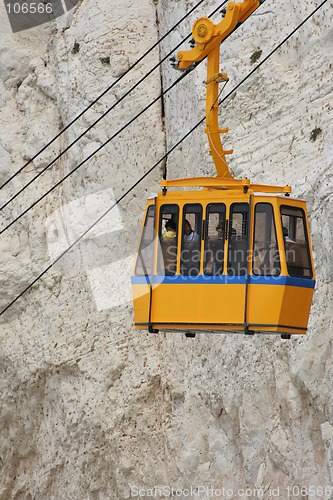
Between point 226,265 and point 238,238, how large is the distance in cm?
41

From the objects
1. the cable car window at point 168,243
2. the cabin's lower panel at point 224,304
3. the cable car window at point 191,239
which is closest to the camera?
the cabin's lower panel at point 224,304

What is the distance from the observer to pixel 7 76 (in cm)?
3159

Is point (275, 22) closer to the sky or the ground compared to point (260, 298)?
closer to the sky

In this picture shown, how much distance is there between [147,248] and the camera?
18062 millimetres

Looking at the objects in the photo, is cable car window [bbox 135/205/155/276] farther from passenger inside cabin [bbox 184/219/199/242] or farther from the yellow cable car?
passenger inside cabin [bbox 184/219/199/242]

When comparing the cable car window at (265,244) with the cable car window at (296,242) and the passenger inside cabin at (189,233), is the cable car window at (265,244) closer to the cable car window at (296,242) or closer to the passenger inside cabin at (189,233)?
the cable car window at (296,242)

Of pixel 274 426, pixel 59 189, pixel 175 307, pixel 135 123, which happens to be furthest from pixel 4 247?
pixel 175 307

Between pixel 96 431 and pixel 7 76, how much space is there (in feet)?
30.7

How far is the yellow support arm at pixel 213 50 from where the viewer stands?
18547 mm

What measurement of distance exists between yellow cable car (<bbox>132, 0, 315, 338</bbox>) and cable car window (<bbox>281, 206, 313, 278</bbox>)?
0.04 feet

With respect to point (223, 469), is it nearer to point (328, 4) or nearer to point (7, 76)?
point (328, 4)

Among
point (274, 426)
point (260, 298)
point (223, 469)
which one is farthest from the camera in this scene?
point (223, 469)

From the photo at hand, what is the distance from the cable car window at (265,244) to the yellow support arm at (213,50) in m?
1.21

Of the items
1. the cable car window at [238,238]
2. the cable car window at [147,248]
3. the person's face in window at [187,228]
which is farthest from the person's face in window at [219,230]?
the cable car window at [147,248]
